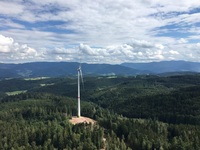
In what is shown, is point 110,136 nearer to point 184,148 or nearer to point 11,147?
point 184,148

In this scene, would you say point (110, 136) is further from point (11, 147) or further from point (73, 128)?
point (11, 147)

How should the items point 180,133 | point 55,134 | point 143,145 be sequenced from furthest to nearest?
point 180,133, point 55,134, point 143,145

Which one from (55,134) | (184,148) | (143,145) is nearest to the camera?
(184,148)

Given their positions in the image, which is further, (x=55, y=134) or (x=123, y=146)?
(x=55, y=134)

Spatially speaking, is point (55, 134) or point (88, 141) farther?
point (55, 134)

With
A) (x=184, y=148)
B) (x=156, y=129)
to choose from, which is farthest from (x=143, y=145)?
(x=156, y=129)

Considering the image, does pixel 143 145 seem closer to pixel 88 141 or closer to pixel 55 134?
pixel 88 141

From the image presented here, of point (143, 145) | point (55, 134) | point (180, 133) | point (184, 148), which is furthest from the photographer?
point (180, 133)

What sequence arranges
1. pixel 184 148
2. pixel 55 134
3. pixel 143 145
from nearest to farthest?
1. pixel 184 148
2. pixel 143 145
3. pixel 55 134

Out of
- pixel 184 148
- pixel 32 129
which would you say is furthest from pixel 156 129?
pixel 32 129
